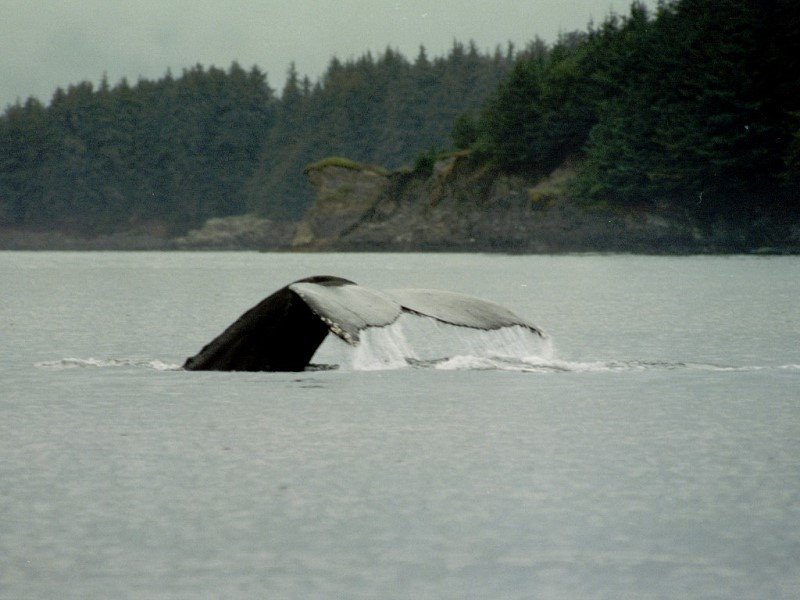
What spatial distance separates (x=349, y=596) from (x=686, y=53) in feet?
261

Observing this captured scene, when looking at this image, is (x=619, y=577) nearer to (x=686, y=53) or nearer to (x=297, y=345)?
(x=297, y=345)

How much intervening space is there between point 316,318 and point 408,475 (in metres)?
4.56

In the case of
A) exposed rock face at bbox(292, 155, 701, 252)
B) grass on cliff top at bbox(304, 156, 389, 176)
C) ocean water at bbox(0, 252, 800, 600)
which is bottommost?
ocean water at bbox(0, 252, 800, 600)

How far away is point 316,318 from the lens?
39.1 feet

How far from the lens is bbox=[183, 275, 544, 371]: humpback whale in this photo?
10.5 meters

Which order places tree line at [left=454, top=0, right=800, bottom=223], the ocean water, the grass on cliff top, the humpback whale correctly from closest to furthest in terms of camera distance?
the ocean water < the humpback whale < tree line at [left=454, top=0, right=800, bottom=223] < the grass on cliff top

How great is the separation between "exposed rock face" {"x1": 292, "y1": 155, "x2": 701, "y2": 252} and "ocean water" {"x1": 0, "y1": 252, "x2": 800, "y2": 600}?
225ft

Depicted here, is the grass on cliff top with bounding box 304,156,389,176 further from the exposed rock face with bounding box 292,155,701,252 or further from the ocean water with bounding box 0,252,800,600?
the ocean water with bounding box 0,252,800,600

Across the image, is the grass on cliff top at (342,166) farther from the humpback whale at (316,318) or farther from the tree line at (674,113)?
the humpback whale at (316,318)

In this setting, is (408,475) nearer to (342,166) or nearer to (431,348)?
(431,348)

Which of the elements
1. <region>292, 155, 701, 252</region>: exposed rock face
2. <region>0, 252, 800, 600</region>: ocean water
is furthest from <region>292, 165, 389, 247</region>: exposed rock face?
<region>0, 252, 800, 600</region>: ocean water

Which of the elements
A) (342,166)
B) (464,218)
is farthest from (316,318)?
(342,166)

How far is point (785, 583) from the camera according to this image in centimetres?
527

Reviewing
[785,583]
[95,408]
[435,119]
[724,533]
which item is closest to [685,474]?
[724,533]
